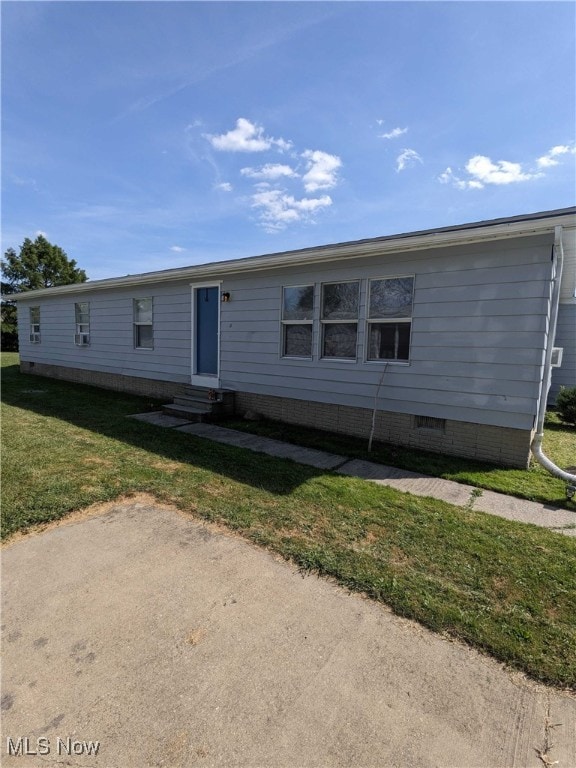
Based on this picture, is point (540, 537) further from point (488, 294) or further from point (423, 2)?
point (423, 2)

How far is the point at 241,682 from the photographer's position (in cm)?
185

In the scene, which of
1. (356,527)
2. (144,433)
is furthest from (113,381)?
(356,527)

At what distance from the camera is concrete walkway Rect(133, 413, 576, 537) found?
3.82m

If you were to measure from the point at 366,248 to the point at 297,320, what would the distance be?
1.86m

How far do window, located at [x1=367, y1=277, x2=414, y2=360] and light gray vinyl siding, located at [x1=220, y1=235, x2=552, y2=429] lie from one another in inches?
4.9

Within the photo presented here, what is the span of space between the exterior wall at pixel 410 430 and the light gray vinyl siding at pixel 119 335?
9.04ft

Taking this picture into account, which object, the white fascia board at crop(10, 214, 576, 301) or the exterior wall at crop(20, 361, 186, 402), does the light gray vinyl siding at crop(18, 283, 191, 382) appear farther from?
the white fascia board at crop(10, 214, 576, 301)

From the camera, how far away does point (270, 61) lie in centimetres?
699

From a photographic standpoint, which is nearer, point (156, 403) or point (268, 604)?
point (268, 604)

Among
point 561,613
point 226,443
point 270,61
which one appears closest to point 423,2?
point 270,61

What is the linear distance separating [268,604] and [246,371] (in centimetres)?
590

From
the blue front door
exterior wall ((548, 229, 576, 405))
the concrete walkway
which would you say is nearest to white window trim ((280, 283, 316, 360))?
the concrete walkway

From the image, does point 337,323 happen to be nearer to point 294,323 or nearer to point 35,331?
point 294,323

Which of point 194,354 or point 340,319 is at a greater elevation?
point 340,319
